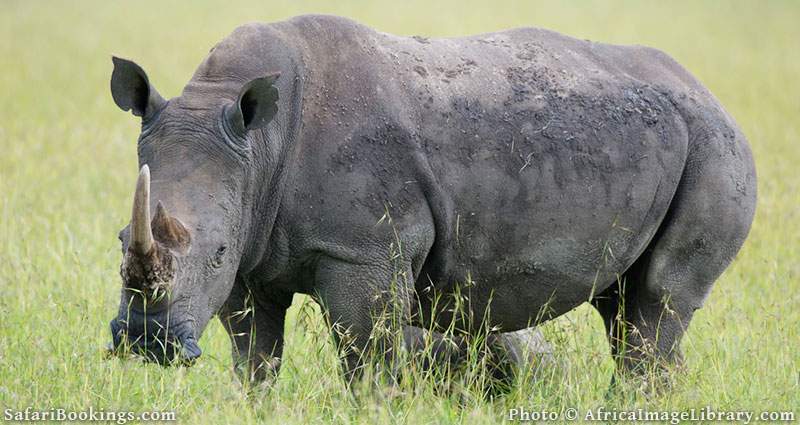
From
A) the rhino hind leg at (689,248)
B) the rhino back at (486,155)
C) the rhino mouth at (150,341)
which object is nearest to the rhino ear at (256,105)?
the rhino back at (486,155)

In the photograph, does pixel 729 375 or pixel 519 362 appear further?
pixel 519 362

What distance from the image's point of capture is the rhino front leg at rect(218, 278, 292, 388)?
21.7 feet

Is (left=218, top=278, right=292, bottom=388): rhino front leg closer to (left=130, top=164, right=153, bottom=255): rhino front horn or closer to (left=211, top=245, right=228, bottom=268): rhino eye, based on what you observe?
(left=211, top=245, right=228, bottom=268): rhino eye

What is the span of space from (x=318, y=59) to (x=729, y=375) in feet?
9.17

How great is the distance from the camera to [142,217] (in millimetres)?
5277

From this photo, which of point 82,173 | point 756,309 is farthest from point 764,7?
point 756,309

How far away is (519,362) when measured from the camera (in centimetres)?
774

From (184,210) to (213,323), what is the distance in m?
2.86

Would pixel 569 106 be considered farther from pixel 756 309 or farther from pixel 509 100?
pixel 756 309

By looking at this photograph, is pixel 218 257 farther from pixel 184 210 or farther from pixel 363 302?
pixel 363 302

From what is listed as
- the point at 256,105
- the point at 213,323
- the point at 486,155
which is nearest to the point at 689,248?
the point at 486,155

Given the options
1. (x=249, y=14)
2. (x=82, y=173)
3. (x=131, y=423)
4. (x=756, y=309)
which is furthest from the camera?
(x=249, y=14)

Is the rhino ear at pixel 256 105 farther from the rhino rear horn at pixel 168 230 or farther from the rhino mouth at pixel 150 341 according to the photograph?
the rhino mouth at pixel 150 341

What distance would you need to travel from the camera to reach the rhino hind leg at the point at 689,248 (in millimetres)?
7027
